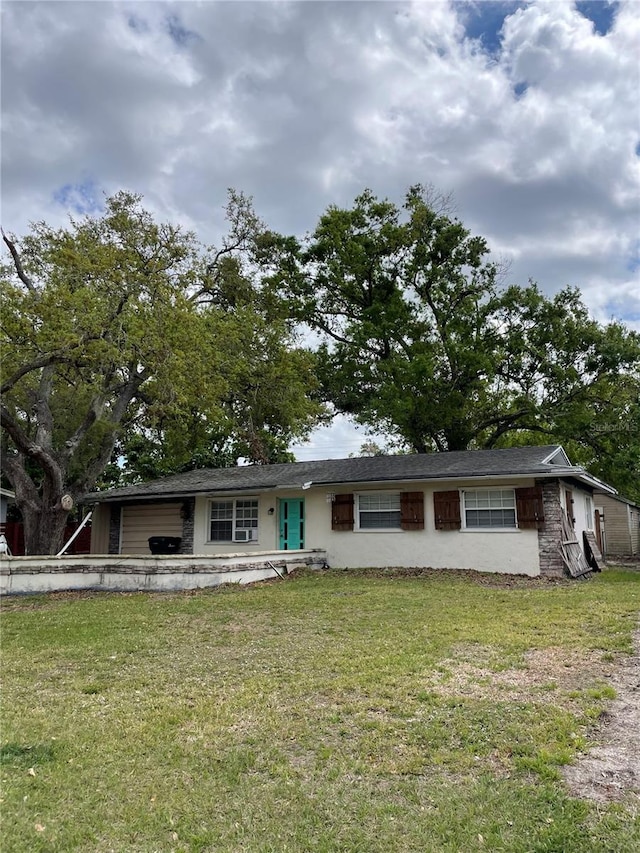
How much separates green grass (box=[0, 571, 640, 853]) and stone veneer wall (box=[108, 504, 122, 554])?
438 inches

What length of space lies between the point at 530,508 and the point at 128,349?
33.9 ft

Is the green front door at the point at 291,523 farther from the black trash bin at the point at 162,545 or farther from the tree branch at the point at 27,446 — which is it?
the tree branch at the point at 27,446

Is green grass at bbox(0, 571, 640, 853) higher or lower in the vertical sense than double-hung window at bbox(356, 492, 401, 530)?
lower

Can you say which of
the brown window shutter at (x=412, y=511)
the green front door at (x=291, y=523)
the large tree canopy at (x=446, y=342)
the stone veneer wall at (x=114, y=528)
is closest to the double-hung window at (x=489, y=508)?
the brown window shutter at (x=412, y=511)

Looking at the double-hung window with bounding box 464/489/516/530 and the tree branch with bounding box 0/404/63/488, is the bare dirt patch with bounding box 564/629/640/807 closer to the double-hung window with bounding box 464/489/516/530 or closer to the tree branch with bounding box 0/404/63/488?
the double-hung window with bounding box 464/489/516/530

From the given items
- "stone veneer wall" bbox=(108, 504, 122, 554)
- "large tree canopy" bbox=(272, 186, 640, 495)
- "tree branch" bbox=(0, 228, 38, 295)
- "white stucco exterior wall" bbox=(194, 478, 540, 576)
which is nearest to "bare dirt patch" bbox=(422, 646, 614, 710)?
"white stucco exterior wall" bbox=(194, 478, 540, 576)

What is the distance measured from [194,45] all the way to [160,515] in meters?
13.0

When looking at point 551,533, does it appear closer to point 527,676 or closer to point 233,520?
point 527,676

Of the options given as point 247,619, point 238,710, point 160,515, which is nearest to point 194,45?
point 247,619

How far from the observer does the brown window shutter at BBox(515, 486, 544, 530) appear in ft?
43.8

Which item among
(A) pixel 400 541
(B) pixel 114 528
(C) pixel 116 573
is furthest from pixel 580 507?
(B) pixel 114 528

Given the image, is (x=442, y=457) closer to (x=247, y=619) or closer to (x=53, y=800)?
(x=247, y=619)

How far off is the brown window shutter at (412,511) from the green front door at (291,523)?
323cm

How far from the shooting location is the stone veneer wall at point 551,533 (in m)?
13.1
